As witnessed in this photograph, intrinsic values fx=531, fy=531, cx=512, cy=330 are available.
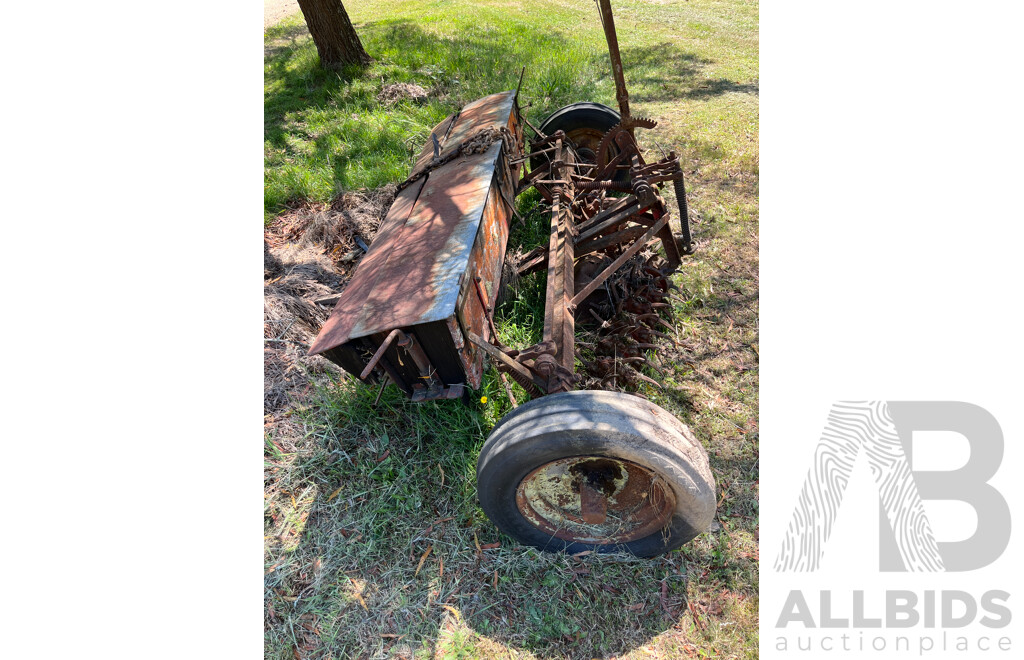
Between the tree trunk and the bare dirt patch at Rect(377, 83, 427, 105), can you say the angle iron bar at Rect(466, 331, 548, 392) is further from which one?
the tree trunk

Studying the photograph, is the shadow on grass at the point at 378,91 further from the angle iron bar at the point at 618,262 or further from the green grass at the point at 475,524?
the angle iron bar at the point at 618,262

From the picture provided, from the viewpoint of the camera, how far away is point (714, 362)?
399 centimetres

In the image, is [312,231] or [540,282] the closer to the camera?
[540,282]

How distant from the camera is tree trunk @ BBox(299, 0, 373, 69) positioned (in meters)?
7.79

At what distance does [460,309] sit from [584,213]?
2078mm

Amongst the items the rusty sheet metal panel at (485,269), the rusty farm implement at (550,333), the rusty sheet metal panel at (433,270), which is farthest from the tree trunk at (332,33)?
the rusty sheet metal panel at (485,269)

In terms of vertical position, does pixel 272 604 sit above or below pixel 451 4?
below

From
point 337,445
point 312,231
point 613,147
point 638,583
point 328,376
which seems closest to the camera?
point 638,583

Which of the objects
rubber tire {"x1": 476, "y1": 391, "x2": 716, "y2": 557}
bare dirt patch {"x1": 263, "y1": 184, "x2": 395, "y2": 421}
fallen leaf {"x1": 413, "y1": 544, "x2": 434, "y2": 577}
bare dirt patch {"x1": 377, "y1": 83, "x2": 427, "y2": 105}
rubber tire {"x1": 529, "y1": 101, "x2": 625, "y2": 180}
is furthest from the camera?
bare dirt patch {"x1": 377, "y1": 83, "x2": 427, "y2": 105}

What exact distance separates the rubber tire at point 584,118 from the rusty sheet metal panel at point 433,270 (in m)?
1.57

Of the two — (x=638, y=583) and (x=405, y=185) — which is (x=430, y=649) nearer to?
(x=638, y=583)

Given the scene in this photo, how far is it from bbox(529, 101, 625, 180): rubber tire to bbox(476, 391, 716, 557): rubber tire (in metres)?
3.51

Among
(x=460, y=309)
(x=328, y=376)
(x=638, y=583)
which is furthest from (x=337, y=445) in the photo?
(x=638, y=583)

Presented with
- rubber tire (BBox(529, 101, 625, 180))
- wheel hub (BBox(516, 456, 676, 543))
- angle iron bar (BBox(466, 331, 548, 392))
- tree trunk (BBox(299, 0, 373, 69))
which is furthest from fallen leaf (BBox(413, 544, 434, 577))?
tree trunk (BBox(299, 0, 373, 69))
